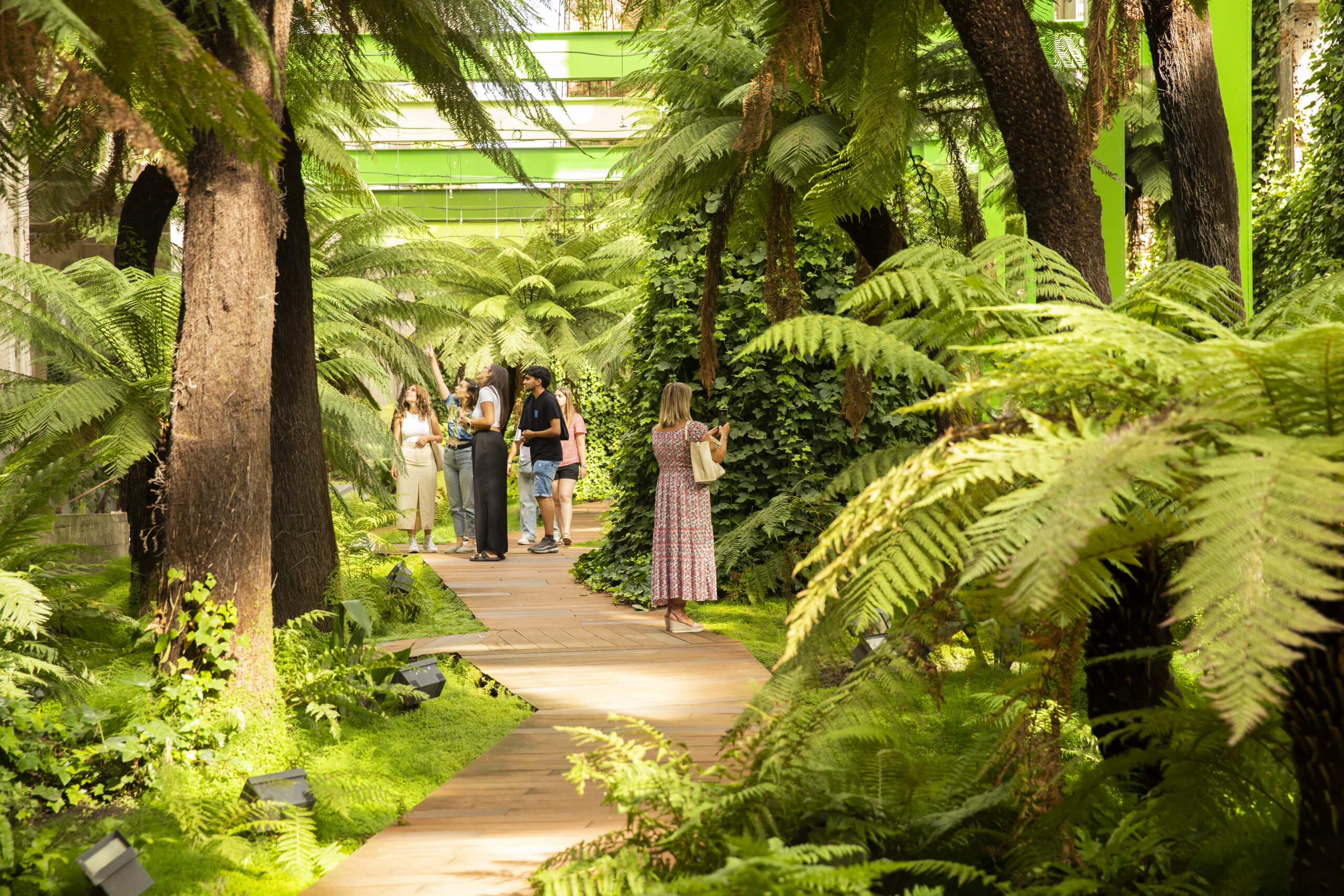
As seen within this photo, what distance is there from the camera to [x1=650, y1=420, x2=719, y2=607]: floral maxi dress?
249 inches

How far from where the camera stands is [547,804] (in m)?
3.33

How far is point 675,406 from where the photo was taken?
6465 mm

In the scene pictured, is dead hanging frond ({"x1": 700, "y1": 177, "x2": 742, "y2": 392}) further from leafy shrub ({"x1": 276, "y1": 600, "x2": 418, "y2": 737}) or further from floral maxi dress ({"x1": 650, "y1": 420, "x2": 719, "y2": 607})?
leafy shrub ({"x1": 276, "y1": 600, "x2": 418, "y2": 737})

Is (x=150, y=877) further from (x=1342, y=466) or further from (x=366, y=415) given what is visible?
(x=366, y=415)

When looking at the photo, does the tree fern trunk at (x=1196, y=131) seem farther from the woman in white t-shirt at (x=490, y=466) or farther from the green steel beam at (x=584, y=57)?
the green steel beam at (x=584, y=57)

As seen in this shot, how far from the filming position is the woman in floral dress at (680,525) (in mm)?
6320

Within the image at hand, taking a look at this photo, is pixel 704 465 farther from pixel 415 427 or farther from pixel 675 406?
pixel 415 427

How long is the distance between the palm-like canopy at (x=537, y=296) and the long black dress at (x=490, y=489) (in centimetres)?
614

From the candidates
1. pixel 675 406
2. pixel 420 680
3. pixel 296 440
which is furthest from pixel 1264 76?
pixel 420 680

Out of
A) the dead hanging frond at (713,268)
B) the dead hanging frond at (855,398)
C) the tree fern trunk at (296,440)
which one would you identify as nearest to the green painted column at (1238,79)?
the dead hanging frond at (855,398)

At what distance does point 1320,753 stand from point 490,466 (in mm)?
8199

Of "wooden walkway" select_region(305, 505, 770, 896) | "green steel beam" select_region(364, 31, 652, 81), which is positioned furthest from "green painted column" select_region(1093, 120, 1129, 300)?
"green steel beam" select_region(364, 31, 652, 81)

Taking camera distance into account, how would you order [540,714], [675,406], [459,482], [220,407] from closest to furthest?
[220,407] < [540,714] < [675,406] < [459,482]

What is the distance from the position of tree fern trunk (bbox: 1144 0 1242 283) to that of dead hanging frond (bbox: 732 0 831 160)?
1.58 metres
